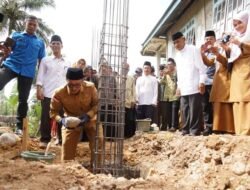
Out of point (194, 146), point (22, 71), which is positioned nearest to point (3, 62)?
point (22, 71)

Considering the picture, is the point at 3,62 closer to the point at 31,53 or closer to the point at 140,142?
the point at 31,53

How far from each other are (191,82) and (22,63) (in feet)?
8.91

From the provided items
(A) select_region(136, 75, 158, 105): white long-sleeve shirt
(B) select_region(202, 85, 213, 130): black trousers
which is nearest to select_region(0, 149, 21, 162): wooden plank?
(B) select_region(202, 85, 213, 130): black trousers

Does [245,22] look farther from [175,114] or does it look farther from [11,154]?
[11,154]

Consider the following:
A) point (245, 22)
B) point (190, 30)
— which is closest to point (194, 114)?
point (245, 22)

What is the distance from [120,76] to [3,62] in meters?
2.08

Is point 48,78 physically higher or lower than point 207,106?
higher

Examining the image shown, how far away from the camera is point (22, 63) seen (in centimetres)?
615

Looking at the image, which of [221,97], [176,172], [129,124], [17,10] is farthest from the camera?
[17,10]

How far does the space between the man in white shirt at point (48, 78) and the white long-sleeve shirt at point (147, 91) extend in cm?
274

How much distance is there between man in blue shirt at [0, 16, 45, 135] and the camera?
241 inches

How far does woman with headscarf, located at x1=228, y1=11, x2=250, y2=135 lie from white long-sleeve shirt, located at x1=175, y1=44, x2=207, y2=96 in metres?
0.82

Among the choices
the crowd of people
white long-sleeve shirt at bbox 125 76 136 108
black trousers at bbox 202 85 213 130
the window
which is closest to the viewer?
the crowd of people

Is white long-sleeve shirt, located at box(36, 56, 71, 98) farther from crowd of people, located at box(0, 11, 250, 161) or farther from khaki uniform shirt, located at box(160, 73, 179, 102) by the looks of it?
khaki uniform shirt, located at box(160, 73, 179, 102)
